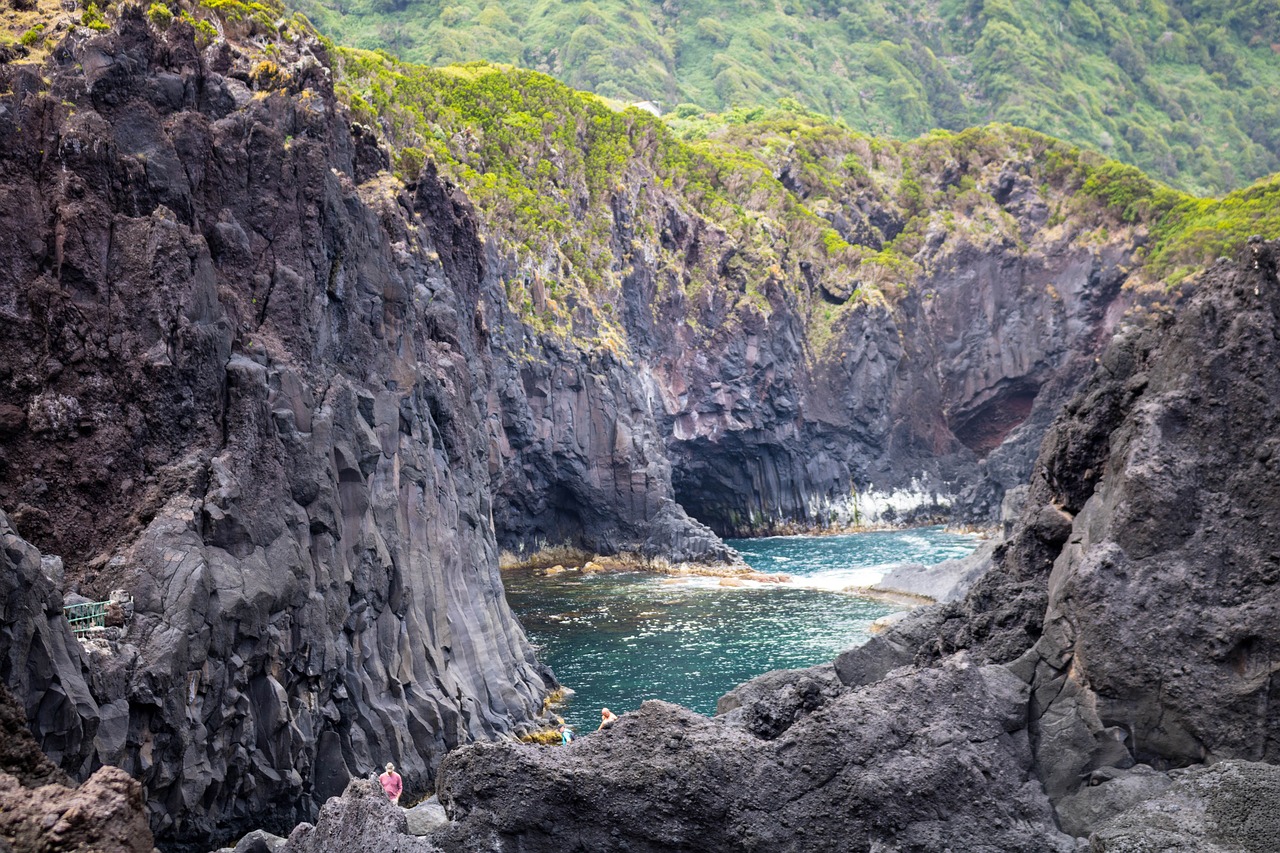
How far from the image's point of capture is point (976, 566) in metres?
58.3

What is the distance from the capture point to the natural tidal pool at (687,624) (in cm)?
4356

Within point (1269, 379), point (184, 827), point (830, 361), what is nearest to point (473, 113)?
point (830, 361)

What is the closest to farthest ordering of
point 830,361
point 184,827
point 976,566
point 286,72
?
1. point 184,827
2. point 286,72
3. point 976,566
4. point 830,361

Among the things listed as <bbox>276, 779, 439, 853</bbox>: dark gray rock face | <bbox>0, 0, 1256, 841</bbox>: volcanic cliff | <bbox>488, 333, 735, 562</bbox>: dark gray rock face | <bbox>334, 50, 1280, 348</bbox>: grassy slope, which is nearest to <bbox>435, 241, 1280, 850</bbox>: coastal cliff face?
<bbox>0, 0, 1256, 841</bbox>: volcanic cliff

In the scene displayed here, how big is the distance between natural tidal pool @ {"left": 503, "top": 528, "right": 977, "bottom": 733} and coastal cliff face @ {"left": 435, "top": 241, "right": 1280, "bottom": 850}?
24.7 metres

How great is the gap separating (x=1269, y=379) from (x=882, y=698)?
6.84 m

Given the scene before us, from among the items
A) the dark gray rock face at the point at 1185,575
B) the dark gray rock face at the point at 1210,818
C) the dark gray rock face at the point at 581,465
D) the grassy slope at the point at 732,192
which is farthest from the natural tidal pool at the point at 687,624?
the dark gray rock face at the point at 1210,818

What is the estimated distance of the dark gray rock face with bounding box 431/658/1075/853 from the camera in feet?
39.9

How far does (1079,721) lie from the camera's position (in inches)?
536

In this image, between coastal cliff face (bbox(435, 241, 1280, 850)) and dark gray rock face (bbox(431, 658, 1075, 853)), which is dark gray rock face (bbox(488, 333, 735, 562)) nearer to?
coastal cliff face (bbox(435, 241, 1280, 850))

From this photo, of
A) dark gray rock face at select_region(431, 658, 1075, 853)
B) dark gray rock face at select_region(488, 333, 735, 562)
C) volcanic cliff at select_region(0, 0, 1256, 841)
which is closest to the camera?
dark gray rock face at select_region(431, 658, 1075, 853)

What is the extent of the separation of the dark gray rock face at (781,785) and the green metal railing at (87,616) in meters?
11.2

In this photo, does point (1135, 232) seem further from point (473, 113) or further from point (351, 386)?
point (351, 386)

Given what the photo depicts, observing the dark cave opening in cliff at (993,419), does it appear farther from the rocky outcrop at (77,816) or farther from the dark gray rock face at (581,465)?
the rocky outcrop at (77,816)
